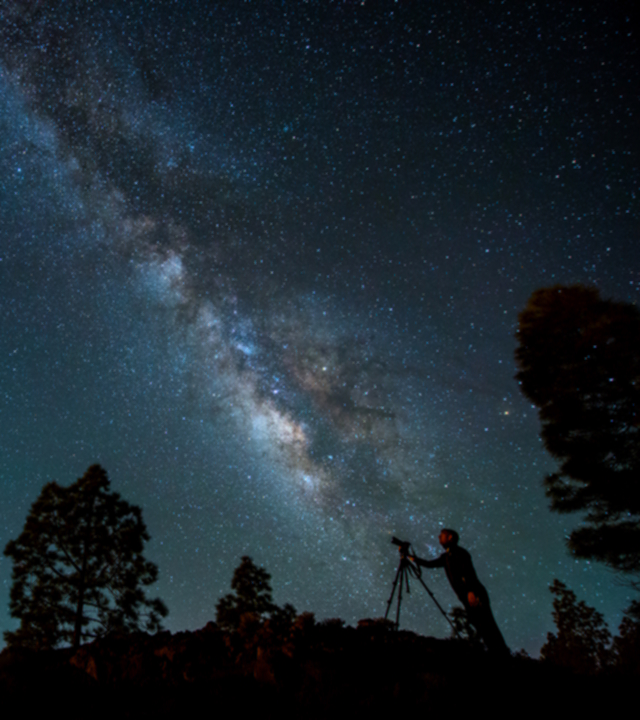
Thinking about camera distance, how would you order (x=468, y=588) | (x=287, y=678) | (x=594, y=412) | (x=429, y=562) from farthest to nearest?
(x=594, y=412) < (x=429, y=562) < (x=468, y=588) < (x=287, y=678)

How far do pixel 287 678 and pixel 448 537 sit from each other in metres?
2.96

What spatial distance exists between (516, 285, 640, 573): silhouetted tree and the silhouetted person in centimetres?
648

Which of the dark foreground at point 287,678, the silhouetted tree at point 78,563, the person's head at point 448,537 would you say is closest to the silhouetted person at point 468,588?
the person's head at point 448,537

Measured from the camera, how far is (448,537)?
21.1ft

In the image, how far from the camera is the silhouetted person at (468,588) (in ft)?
18.7

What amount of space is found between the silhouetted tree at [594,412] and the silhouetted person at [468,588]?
6.48 meters

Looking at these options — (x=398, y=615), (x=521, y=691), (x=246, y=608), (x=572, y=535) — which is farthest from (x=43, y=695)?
(x=246, y=608)

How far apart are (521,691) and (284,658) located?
9.92ft

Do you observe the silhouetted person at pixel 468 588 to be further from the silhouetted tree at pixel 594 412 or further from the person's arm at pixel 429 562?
the silhouetted tree at pixel 594 412

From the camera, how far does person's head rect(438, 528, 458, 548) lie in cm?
639

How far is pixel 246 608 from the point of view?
2467 centimetres

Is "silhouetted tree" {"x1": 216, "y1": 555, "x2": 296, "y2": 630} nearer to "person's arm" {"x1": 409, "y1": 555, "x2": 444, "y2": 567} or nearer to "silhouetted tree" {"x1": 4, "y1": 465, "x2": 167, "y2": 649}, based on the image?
"silhouetted tree" {"x1": 4, "y1": 465, "x2": 167, "y2": 649}

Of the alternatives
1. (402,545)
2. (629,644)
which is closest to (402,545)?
(402,545)

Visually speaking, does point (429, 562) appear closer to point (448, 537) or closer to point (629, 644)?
point (448, 537)
